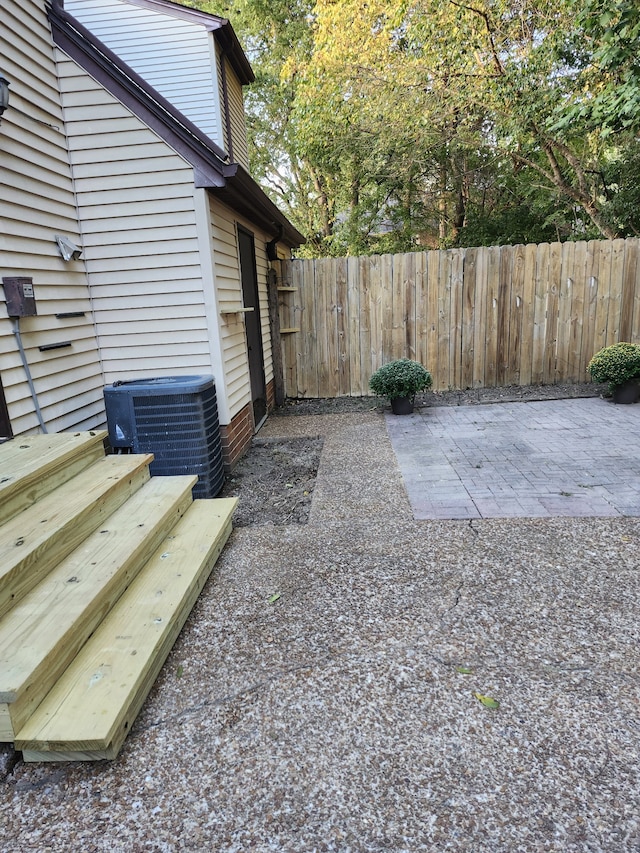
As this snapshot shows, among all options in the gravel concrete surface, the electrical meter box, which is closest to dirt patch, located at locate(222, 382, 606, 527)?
the gravel concrete surface

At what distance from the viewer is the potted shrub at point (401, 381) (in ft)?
19.1

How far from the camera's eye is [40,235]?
345 centimetres

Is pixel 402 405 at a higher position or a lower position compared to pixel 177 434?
lower

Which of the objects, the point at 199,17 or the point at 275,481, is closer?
the point at 275,481

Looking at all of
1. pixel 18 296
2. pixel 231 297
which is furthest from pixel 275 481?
pixel 18 296

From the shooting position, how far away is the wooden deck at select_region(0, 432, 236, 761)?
5.18 ft

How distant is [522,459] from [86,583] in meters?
3.52

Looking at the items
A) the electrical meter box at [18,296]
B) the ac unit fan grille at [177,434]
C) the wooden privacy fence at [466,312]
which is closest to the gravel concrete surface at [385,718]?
the ac unit fan grille at [177,434]

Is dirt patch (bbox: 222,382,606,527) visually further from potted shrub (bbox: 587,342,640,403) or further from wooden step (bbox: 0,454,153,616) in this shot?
wooden step (bbox: 0,454,153,616)

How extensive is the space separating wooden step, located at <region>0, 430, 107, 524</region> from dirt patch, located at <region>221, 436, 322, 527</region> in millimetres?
1128

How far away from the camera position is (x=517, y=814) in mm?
1396

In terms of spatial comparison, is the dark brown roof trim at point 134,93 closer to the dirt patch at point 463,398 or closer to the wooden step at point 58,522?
the wooden step at point 58,522

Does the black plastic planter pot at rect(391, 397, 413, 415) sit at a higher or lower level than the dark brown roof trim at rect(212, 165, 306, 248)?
lower

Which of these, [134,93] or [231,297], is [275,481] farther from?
[134,93]
